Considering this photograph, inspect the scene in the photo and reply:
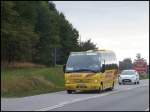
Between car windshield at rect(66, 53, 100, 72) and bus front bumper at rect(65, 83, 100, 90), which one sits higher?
car windshield at rect(66, 53, 100, 72)

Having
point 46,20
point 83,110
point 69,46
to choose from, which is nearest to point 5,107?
point 83,110

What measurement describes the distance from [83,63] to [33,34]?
36.7 m

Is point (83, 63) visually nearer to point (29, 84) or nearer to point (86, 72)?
point (86, 72)

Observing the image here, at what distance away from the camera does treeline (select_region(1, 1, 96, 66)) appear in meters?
64.8

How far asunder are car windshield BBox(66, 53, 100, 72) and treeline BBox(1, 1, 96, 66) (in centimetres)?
2329

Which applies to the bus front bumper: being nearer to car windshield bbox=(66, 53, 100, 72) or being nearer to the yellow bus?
the yellow bus

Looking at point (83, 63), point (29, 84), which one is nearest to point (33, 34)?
point (29, 84)

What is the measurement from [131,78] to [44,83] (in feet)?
43.3

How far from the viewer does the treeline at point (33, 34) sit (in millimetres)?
64750

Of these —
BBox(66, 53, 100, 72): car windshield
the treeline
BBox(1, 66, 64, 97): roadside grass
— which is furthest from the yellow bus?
the treeline

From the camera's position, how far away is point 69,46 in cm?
10156

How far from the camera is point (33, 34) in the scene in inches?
2859

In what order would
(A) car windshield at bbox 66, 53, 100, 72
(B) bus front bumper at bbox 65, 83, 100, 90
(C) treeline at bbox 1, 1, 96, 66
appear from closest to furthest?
(B) bus front bumper at bbox 65, 83, 100, 90
(A) car windshield at bbox 66, 53, 100, 72
(C) treeline at bbox 1, 1, 96, 66

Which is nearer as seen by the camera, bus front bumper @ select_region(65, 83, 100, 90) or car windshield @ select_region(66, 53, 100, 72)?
bus front bumper @ select_region(65, 83, 100, 90)
